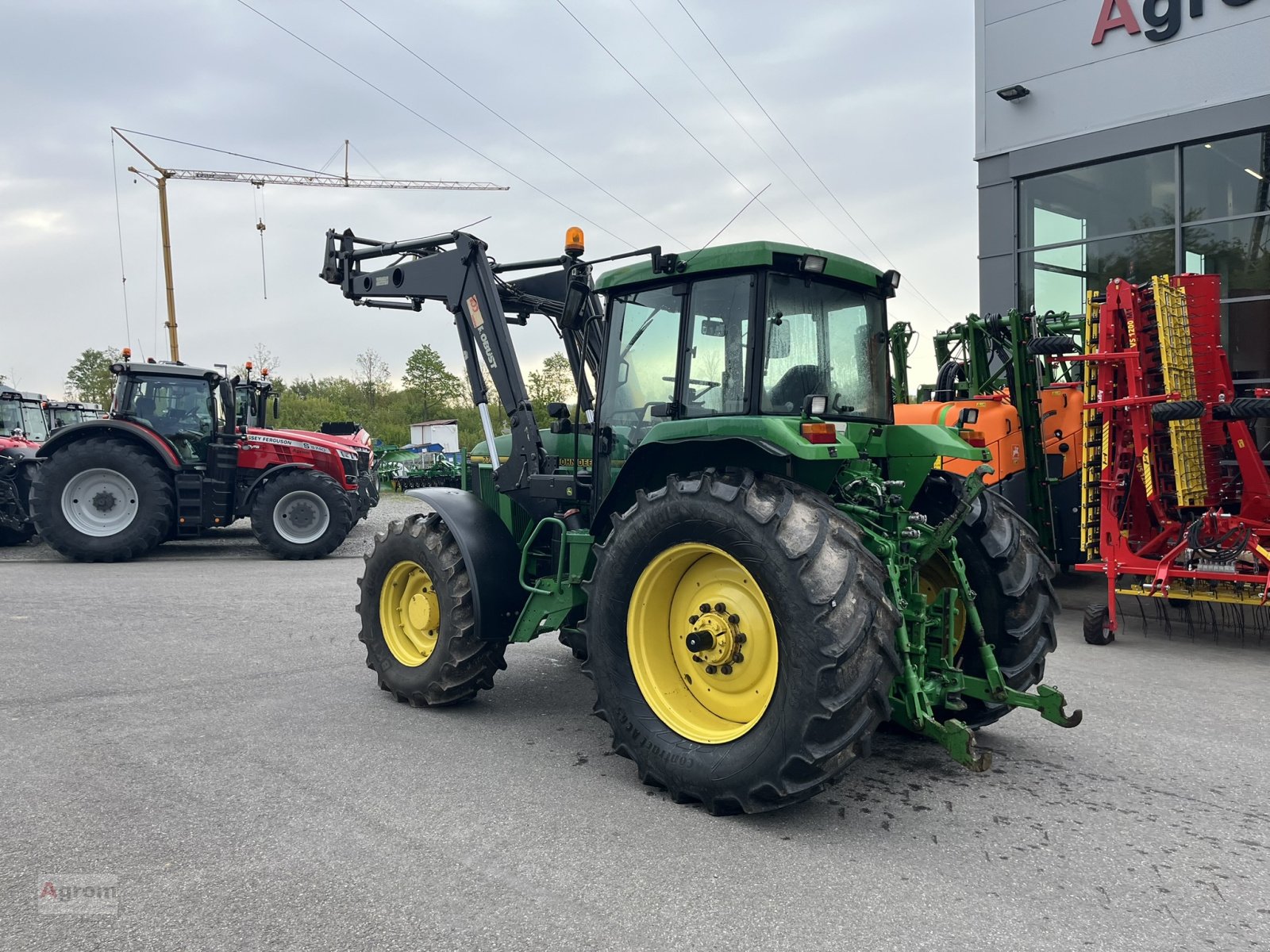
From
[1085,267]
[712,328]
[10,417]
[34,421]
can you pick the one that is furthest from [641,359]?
[34,421]

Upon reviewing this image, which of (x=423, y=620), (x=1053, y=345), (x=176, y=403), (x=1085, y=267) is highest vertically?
(x=1085, y=267)

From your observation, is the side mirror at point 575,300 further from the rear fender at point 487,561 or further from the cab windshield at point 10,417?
the cab windshield at point 10,417

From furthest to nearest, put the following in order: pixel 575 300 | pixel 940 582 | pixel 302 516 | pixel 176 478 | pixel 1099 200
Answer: pixel 1099 200
pixel 302 516
pixel 176 478
pixel 575 300
pixel 940 582

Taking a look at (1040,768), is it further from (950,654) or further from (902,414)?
(902,414)

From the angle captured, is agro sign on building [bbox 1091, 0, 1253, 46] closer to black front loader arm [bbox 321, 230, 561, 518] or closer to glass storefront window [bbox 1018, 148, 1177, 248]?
glass storefront window [bbox 1018, 148, 1177, 248]

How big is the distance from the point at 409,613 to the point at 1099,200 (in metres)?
11.5

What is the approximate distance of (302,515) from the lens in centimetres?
1268

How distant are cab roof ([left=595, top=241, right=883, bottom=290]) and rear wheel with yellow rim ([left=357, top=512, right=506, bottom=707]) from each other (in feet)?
5.90

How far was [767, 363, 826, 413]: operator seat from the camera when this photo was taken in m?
4.30

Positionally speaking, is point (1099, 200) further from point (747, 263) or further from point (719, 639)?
point (719, 639)

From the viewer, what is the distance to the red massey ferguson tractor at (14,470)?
1296 centimetres

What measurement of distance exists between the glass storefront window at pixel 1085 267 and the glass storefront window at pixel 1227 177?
508 millimetres

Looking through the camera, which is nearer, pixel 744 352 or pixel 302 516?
pixel 744 352

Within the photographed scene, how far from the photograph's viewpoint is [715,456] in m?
4.29
